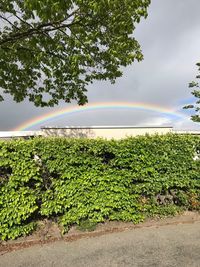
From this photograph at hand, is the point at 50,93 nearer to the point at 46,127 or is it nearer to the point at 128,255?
the point at 46,127

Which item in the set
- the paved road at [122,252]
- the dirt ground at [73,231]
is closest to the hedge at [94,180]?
the dirt ground at [73,231]

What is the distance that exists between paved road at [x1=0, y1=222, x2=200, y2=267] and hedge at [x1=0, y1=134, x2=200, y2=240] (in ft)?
1.71

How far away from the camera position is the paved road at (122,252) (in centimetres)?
363

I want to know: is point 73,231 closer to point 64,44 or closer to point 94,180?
point 94,180

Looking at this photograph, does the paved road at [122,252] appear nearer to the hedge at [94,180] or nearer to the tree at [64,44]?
the hedge at [94,180]

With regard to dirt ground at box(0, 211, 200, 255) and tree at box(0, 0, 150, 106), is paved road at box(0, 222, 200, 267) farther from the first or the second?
tree at box(0, 0, 150, 106)

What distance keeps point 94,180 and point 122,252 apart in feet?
4.88

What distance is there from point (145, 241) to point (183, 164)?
2027mm

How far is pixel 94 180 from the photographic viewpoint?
491 cm

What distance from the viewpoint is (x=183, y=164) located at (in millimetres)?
5449

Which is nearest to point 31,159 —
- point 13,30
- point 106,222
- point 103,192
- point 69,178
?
point 69,178

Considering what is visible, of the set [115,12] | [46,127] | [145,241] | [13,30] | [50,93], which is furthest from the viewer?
[46,127]

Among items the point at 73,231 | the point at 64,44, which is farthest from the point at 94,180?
the point at 64,44

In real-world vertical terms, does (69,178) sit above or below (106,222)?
above
